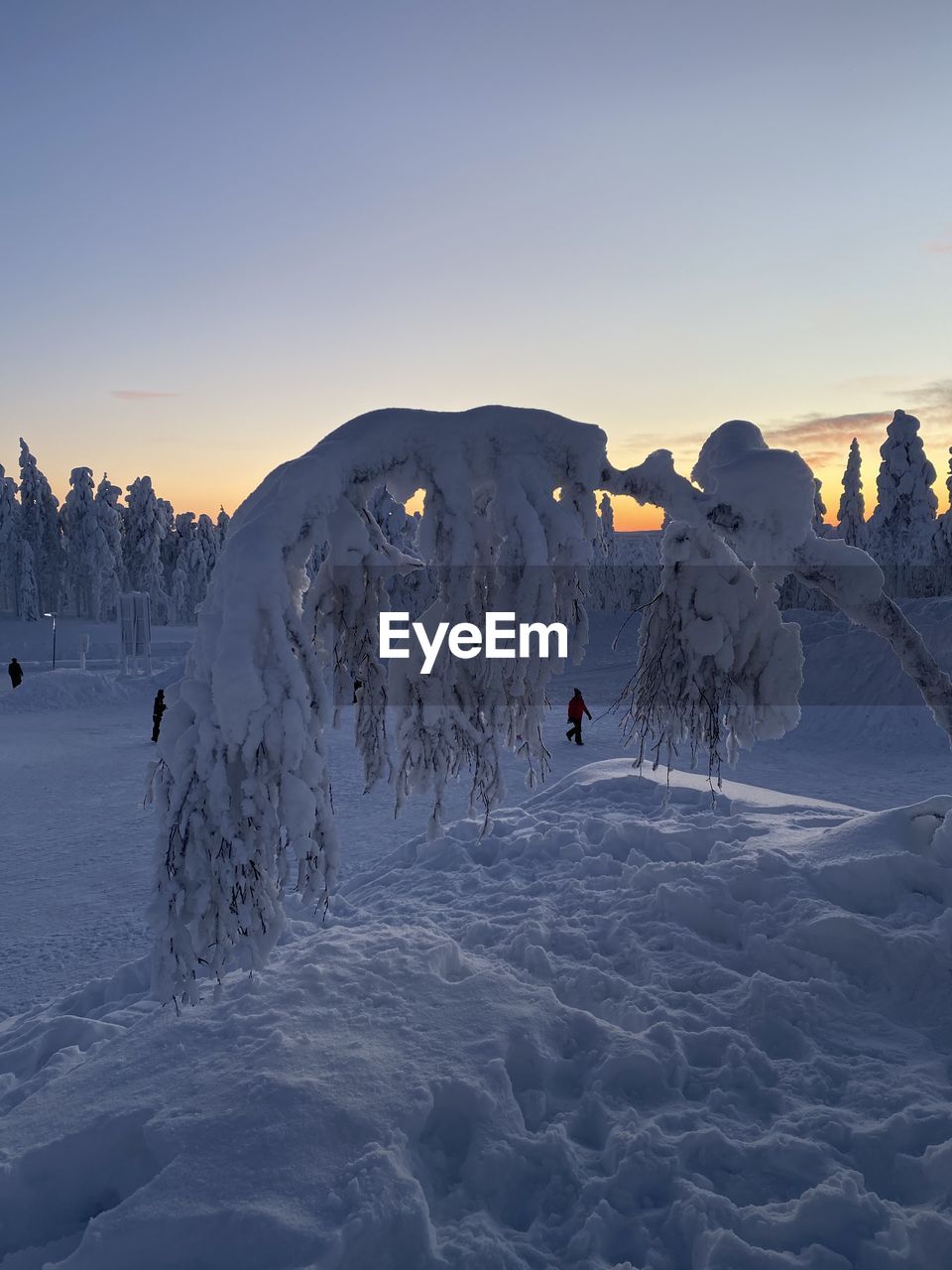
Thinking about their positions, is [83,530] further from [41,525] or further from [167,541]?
[167,541]

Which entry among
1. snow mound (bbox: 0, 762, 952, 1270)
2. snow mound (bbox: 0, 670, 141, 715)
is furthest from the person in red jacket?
snow mound (bbox: 0, 670, 141, 715)

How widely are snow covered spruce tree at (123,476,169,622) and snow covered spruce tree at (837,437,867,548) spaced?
58256mm

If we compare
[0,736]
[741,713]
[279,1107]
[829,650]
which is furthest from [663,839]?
[829,650]

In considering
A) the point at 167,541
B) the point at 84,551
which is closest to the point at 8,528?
the point at 84,551

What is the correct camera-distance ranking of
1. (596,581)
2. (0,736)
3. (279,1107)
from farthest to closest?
(596,581) < (0,736) < (279,1107)

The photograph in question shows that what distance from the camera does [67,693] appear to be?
25.2 m

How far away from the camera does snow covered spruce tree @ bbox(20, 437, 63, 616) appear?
63.4 m

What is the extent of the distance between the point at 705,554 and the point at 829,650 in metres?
23.7

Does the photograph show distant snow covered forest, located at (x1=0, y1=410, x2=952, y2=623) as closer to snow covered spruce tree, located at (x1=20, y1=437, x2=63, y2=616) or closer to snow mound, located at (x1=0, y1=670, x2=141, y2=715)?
snow covered spruce tree, located at (x1=20, y1=437, x2=63, y2=616)

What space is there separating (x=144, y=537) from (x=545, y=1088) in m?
A: 70.5

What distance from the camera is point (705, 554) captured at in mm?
4984

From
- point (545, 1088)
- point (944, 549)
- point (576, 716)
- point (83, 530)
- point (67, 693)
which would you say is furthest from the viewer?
point (83, 530)

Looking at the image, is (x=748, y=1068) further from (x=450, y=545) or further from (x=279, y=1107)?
(x=450, y=545)

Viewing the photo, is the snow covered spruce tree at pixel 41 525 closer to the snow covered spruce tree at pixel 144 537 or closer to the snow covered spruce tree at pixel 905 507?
the snow covered spruce tree at pixel 144 537
